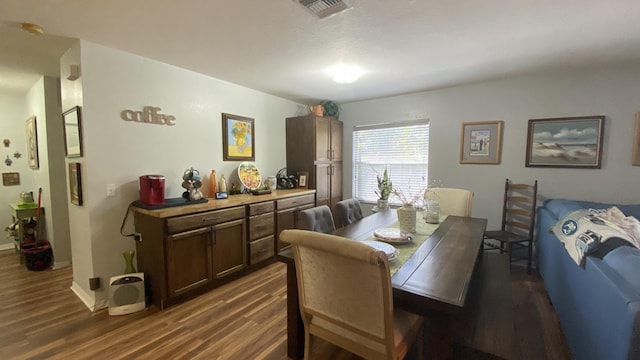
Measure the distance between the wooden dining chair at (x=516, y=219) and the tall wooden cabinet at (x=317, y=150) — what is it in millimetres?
2314

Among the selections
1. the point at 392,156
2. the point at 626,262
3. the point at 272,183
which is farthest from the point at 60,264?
the point at 626,262

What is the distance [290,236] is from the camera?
1.35m

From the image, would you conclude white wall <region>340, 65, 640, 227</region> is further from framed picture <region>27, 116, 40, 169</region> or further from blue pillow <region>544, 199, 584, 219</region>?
framed picture <region>27, 116, 40, 169</region>

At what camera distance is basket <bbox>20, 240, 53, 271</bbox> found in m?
3.23

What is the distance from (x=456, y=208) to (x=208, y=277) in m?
2.75

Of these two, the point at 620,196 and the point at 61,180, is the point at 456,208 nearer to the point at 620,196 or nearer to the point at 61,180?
the point at 620,196

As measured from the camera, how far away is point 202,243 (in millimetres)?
2635

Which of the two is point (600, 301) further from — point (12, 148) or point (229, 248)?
point (12, 148)

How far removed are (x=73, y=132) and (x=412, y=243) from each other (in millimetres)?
3162

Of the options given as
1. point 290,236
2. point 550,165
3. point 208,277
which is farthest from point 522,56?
point 208,277

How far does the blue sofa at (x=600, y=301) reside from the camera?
41.8 inches

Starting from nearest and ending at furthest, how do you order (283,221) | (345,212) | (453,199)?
(345,212)
(453,199)
(283,221)

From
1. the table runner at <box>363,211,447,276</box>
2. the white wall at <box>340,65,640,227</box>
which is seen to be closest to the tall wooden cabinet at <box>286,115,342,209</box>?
the white wall at <box>340,65,640,227</box>

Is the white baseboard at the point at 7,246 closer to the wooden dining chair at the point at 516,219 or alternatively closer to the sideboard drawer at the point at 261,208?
the sideboard drawer at the point at 261,208
